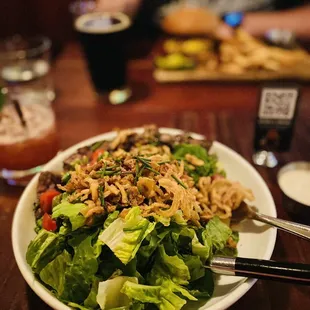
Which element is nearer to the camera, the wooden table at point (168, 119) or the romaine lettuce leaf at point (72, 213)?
the romaine lettuce leaf at point (72, 213)

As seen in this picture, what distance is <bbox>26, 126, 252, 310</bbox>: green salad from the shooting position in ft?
3.67

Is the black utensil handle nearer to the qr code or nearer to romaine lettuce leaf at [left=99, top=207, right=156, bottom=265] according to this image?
romaine lettuce leaf at [left=99, top=207, right=156, bottom=265]

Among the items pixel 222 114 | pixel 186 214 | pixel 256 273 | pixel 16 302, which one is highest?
pixel 186 214

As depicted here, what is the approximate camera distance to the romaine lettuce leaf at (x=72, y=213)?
117cm

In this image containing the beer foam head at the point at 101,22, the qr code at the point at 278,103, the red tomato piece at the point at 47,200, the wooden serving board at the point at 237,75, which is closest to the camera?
the red tomato piece at the point at 47,200

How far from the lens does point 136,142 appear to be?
5.45ft

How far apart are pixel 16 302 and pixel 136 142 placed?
0.75 metres

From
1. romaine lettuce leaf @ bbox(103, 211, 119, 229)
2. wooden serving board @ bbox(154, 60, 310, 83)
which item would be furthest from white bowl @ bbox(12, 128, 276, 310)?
wooden serving board @ bbox(154, 60, 310, 83)

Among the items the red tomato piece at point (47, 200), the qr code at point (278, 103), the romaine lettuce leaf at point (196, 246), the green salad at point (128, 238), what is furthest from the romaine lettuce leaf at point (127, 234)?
the qr code at point (278, 103)

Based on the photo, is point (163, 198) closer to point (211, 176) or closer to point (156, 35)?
point (211, 176)

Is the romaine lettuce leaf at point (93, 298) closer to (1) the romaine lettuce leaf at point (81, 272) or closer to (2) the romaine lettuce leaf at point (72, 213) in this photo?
(1) the romaine lettuce leaf at point (81, 272)

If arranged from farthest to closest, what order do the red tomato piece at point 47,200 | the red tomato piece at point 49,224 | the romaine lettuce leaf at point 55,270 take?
the red tomato piece at point 47,200 < the red tomato piece at point 49,224 < the romaine lettuce leaf at point 55,270

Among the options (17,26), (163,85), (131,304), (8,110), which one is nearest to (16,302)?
(131,304)

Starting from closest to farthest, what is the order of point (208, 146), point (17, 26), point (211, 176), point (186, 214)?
point (186, 214) < point (211, 176) < point (208, 146) < point (17, 26)
